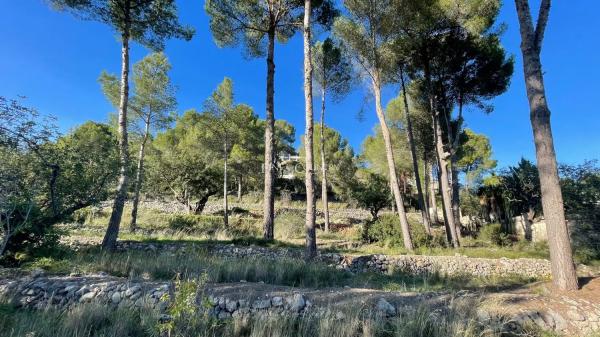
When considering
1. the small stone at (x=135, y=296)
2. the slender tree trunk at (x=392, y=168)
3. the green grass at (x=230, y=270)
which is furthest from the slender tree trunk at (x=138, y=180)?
the slender tree trunk at (x=392, y=168)

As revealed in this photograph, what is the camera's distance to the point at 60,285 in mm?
4594

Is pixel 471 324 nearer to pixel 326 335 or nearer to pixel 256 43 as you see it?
pixel 326 335

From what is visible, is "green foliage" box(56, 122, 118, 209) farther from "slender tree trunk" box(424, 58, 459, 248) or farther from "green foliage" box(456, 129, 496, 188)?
"green foliage" box(456, 129, 496, 188)

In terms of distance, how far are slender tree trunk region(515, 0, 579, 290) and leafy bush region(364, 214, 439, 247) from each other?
243 inches

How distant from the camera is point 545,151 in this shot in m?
5.62

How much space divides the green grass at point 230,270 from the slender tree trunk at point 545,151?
1.38m

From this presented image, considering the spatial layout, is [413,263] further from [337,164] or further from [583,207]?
[337,164]

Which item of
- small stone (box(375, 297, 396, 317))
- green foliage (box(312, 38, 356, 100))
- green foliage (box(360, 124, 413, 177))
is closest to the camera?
small stone (box(375, 297, 396, 317))

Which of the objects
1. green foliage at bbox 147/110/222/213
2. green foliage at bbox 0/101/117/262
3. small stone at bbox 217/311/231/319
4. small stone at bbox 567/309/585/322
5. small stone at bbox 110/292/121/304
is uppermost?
green foliage at bbox 147/110/222/213

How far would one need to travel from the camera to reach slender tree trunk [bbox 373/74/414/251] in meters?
10.6

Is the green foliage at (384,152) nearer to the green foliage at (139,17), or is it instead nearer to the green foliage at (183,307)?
the green foliage at (139,17)

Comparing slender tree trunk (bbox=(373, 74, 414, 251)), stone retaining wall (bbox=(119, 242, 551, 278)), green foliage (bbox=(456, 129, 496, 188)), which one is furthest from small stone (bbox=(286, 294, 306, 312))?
green foliage (bbox=(456, 129, 496, 188))

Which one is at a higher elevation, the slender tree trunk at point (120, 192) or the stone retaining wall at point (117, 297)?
the slender tree trunk at point (120, 192)

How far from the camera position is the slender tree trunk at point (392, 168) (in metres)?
10.6
